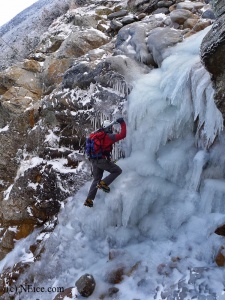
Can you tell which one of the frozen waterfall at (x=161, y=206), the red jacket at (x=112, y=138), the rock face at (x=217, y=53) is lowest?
the frozen waterfall at (x=161, y=206)

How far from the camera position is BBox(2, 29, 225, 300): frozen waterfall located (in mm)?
4439

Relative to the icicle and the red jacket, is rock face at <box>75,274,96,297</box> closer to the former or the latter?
the red jacket

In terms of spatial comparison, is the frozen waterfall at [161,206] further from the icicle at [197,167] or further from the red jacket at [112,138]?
the red jacket at [112,138]

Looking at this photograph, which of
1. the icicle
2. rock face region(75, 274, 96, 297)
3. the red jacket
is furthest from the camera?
the red jacket

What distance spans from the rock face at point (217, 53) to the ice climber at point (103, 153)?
5.51ft

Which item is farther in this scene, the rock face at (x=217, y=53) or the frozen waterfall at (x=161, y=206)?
the frozen waterfall at (x=161, y=206)

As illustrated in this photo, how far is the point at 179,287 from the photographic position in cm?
412

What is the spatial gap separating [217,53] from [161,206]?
110 inches

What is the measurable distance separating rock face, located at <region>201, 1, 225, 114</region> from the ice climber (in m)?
1.68

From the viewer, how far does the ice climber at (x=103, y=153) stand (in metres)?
5.08

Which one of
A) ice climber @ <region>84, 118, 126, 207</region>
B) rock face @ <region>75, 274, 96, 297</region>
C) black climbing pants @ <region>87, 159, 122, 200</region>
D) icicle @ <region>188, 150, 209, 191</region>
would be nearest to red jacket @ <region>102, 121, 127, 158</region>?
ice climber @ <region>84, 118, 126, 207</region>

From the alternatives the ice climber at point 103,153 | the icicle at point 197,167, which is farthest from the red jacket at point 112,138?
the icicle at point 197,167

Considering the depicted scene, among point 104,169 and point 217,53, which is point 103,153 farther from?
point 217,53

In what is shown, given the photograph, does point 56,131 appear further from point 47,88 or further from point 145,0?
point 145,0
